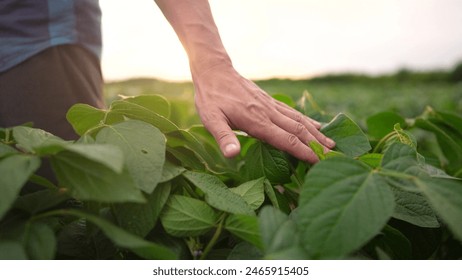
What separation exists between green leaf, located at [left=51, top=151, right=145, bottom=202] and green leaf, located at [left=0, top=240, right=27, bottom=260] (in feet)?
0.28

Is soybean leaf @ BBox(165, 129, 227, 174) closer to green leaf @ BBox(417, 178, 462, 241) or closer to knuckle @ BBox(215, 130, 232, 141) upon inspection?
knuckle @ BBox(215, 130, 232, 141)

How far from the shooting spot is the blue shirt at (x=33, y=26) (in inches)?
50.4

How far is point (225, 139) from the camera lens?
3.08 ft

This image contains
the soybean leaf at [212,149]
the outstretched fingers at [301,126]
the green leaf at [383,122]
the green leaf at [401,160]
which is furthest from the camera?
the green leaf at [383,122]

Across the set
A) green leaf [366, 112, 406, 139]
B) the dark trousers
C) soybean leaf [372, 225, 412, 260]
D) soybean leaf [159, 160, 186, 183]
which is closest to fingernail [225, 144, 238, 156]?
soybean leaf [159, 160, 186, 183]

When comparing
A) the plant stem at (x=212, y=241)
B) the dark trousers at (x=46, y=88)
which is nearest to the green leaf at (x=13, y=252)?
the plant stem at (x=212, y=241)

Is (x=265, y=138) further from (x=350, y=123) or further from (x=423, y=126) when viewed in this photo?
(x=423, y=126)

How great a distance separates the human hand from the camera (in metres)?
0.91

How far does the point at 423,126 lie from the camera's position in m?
1.12

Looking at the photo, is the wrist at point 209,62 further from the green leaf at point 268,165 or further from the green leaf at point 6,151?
the green leaf at point 6,151

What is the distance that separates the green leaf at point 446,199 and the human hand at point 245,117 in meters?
0.35

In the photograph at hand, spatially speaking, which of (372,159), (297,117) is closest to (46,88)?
(297,117)
